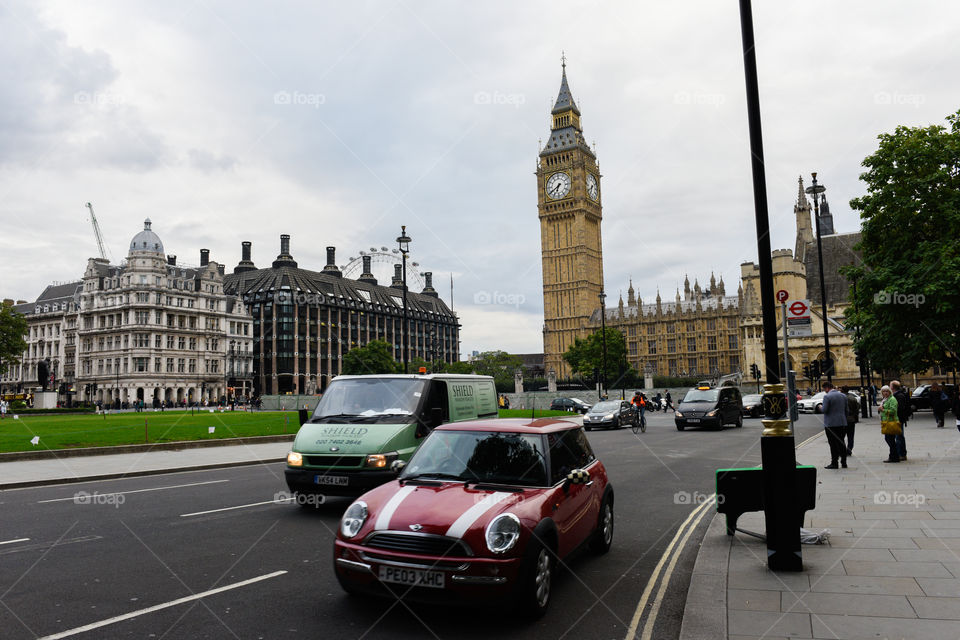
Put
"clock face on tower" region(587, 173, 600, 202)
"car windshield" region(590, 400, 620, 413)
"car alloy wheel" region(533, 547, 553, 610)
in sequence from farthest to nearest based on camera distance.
Result: "clock face on tower" region(587, 173, 600, 202), "car windshield" region(590, 400, 620, 413), "car alloy wheel" region(533, 547, 553, 610)

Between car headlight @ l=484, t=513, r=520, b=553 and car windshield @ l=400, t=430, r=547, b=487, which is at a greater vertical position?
car windshield @ l=400, t=430, r=547, b=487

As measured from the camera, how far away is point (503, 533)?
15.8 feet

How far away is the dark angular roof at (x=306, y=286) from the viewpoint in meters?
99.9

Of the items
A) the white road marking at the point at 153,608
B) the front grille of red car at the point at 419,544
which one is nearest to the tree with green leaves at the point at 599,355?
the white road marking at the point at 153,608

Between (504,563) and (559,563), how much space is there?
1.02 m

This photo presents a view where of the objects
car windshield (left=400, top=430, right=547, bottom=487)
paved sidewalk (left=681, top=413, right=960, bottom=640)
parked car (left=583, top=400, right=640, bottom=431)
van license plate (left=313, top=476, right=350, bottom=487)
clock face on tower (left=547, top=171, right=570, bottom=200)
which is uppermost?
clock face on tower (left=547, top=171, right=570, bottom=200)

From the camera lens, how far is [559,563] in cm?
547

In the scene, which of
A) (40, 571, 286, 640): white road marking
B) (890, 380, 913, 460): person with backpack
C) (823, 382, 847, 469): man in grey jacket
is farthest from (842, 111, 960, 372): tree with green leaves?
(40, 571, 286, 640): white road marking

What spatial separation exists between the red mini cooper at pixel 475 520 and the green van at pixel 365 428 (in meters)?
2.77

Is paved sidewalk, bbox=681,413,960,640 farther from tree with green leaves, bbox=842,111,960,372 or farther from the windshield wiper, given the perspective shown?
tree with green leaves, bbox=842,111,960,372

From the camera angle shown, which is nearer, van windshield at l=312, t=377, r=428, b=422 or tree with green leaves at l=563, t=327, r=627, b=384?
van windshield at l=312, t=377, r=428, b=422

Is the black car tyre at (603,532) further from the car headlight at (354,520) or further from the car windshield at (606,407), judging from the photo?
the car windshield at (606,407)

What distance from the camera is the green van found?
8820mm

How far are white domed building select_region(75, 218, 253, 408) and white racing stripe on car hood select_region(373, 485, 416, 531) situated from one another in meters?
77.8
